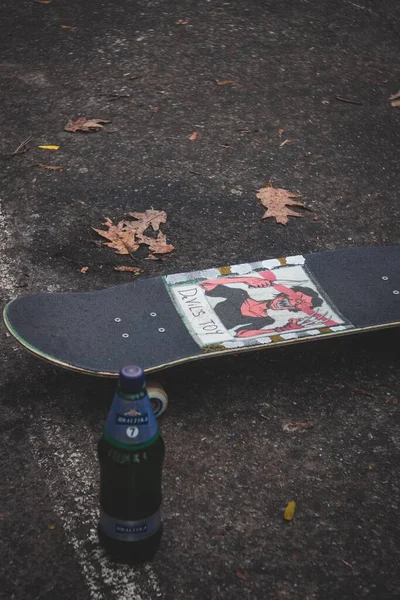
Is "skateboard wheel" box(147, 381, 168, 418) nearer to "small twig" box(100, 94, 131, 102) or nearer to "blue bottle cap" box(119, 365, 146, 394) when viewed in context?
"blue bottle cap" box(119, 365, 146, 394)

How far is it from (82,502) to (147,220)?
2.12m

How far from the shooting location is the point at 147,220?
15.8ft

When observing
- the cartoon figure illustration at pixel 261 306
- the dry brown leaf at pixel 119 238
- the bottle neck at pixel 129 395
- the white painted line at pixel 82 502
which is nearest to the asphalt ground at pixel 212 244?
the white painted line at pixel 82 502

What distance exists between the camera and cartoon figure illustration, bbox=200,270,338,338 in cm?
373

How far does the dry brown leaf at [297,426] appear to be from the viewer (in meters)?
3.53

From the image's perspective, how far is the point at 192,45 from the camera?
6820mm

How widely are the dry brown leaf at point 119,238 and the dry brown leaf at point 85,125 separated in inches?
46.1

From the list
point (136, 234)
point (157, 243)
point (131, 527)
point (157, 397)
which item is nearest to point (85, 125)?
point (136, 234)

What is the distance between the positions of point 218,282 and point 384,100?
300 cm

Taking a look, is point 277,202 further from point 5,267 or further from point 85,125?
point 5,267

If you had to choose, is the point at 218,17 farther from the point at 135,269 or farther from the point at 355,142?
the point at 135,269

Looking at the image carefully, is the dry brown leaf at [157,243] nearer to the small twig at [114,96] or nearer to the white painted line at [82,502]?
the white painted line at [82,502]

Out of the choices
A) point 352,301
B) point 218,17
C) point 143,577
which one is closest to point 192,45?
point 218,17

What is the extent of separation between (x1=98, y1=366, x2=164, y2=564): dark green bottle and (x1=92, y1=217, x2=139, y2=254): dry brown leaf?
2035 millimetres
